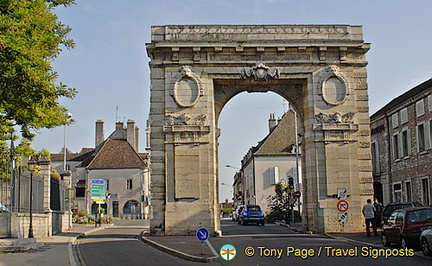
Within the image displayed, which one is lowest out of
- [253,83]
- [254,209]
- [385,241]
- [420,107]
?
[385,241]

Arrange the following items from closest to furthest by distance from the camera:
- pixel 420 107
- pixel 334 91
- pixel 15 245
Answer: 1. pixel 15 245
2. pixel 334 91
3. pixel 420 107

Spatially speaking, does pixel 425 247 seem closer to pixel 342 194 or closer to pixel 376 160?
pixel 342 194

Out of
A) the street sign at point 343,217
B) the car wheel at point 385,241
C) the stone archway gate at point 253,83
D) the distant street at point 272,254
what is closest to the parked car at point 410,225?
the car wheel at point 385,241

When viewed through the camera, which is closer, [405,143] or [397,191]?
[405,143]

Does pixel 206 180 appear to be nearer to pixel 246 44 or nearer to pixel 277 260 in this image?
pixel 246 44

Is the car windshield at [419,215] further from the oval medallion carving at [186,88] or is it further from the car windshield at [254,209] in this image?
→ the car windshield at [254,209]

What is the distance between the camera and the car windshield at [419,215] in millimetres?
17078

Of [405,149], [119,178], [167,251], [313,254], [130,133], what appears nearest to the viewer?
[313,254]

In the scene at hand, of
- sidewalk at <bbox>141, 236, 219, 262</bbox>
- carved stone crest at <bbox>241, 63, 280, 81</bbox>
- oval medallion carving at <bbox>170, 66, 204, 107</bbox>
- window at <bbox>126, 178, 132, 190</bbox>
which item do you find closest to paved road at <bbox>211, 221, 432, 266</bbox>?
sidewalk at <bbox>141, 236, 219, 262</bbox>

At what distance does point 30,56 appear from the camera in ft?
51.1

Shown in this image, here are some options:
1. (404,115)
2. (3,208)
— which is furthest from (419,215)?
(404,115)

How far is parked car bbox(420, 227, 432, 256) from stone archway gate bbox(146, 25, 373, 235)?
11.0 m

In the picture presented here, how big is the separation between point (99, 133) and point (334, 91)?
50616 mm

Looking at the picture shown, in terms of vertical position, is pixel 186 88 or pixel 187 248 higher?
pixel 186 88
